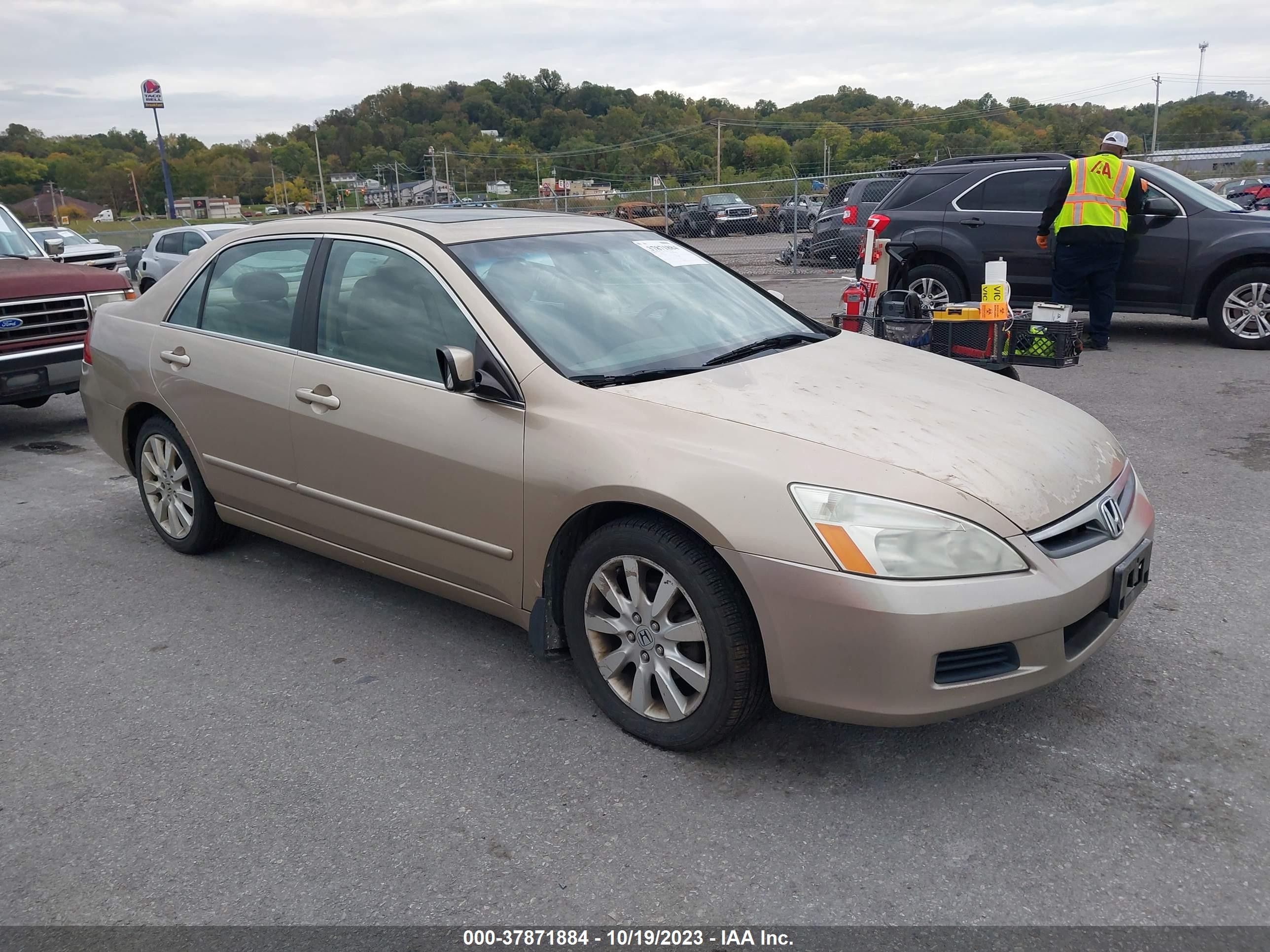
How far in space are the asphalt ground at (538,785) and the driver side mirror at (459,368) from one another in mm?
1074

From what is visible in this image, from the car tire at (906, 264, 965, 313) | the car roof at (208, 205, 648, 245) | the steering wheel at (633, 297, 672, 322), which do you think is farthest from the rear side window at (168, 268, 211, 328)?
the car tire at (906, 264, 965, 313)

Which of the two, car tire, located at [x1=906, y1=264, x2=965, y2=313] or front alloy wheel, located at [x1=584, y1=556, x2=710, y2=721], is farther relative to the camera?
car tire, located at [x1=906, y1=264, x2=965, y2=313]

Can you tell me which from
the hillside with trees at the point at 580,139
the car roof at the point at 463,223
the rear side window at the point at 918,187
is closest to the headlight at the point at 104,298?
the car roof at the point at 463,223

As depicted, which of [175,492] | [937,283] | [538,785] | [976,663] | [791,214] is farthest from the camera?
[791,214]

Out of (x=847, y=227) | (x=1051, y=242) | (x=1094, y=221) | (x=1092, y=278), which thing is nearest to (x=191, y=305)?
(x=1094, y=221)

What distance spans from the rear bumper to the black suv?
6.70 meters

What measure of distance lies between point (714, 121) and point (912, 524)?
3284 inches

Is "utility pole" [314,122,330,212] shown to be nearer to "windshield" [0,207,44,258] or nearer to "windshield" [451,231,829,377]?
"windshield" [0,207,44,258]

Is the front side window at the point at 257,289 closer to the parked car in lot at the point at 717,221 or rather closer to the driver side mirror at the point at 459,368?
the driver side mirror at the point at 459,368

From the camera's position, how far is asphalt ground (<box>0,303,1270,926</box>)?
2.47 metres

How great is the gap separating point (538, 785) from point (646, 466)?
3.28ft

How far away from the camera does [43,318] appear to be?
25.1 ft

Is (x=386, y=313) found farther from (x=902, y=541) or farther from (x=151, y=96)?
(x=151, y=96)

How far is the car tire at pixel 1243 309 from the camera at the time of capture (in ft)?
29.9
